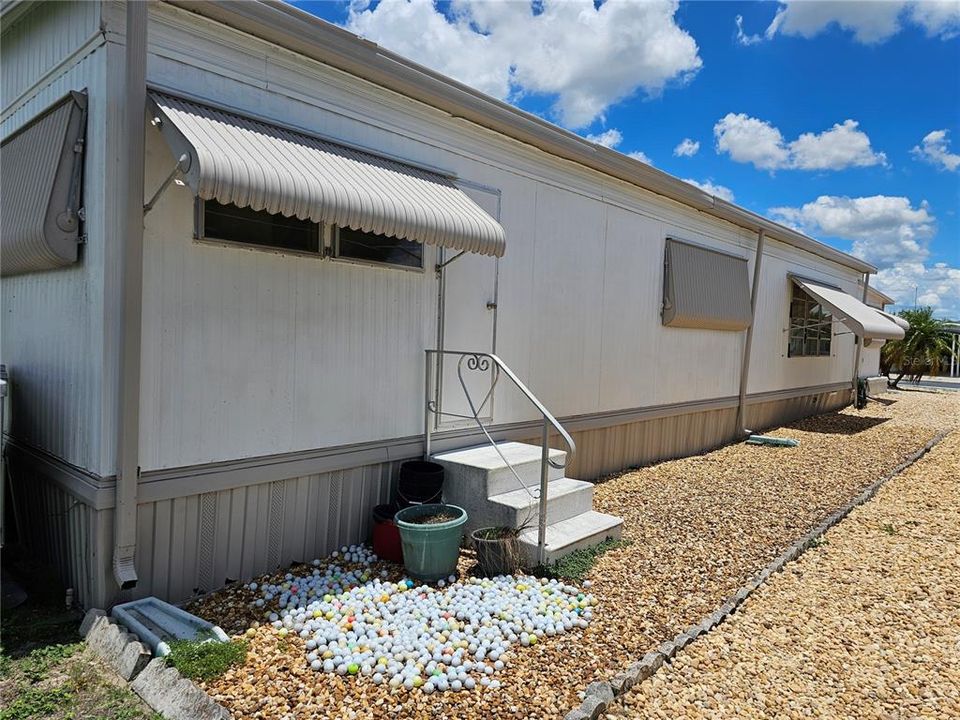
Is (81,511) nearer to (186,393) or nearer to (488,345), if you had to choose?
(186,393)

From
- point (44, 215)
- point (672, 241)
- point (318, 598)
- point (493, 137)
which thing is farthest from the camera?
point (672, 241)

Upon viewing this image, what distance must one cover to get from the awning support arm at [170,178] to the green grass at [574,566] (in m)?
3.02

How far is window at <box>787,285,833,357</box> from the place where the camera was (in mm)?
11195

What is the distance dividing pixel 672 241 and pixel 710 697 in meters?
5.79

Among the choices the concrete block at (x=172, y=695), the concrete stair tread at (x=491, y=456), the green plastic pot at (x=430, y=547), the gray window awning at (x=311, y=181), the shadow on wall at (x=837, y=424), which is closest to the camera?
the concrete block at (x=172, y=695)

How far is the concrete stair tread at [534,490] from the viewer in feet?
14.5

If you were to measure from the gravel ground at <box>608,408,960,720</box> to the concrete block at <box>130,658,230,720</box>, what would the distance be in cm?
164

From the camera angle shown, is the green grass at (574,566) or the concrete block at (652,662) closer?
the concrete block at (652,662)

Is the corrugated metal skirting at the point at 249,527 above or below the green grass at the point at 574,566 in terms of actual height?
above

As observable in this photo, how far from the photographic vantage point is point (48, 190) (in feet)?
11.3

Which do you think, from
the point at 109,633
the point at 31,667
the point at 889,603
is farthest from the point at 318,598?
the point at 889,603

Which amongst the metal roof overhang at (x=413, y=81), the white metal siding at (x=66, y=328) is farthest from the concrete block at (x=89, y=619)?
the metal roof overhang at (x=413, y=81)

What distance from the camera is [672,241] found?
25.3 feet

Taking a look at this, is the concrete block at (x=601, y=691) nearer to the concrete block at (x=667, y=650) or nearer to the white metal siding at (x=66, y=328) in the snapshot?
the concrete block at (x=667, y=650)
